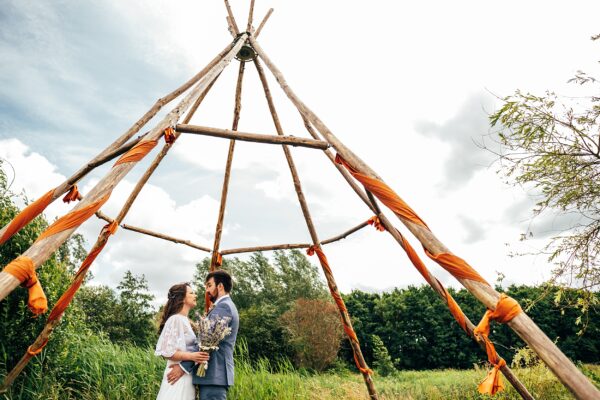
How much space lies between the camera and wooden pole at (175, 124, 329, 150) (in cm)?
336

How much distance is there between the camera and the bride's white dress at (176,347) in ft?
12.0

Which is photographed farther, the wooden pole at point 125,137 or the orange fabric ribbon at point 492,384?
the wooden pole at point 125,137

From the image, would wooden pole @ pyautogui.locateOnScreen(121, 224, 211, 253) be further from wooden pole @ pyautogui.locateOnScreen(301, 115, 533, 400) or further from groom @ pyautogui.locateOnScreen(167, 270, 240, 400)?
wooden pole @ pyautogui.locateOnScreen(301, 115, 533, 400)

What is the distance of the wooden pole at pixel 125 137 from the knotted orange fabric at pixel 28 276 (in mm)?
1012

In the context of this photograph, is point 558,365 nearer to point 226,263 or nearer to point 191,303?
point 191,303

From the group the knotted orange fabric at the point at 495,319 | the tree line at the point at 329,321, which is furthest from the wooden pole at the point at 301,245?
the tree line at the point at 329,321

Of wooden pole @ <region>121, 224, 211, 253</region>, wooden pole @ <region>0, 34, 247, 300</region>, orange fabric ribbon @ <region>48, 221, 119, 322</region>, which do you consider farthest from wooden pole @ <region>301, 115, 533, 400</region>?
wooden pole @ <region>121, 224, 211, 253</region>

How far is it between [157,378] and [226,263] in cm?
1430

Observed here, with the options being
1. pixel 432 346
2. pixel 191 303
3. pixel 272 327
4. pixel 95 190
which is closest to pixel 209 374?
pixel 191 303

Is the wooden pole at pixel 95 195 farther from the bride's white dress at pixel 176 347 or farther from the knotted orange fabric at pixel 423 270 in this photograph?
the knotted orange fabric at pixel 423 270

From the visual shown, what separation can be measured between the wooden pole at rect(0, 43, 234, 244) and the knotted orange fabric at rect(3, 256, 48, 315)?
1.01m

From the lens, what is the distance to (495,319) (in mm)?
2246

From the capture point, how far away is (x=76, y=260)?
1961 centimetres

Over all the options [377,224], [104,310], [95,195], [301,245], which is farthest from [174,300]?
[104,310]
